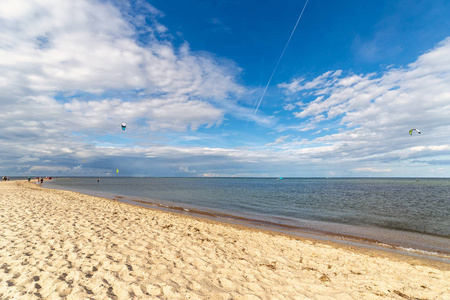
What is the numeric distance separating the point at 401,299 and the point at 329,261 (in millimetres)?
2931

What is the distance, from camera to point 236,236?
38.9ft

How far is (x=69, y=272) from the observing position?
5.73 metres

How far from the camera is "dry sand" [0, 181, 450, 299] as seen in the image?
17.3 feet

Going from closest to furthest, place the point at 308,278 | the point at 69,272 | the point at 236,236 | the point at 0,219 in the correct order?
1. the point at 69,272
2. the point at 308,278
3. the point at 0,219
4. the point at 236,236

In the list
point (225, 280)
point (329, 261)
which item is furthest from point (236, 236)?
point (225, 280)

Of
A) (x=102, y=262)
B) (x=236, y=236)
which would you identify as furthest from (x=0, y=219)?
(x=236, y=236)

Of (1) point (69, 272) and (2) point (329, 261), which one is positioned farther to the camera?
(2) point (329, 261)

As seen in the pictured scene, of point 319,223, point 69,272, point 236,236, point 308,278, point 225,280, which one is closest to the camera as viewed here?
point 69,272

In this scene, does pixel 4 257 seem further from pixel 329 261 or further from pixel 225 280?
pixel 329 261

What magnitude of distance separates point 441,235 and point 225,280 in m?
18.4

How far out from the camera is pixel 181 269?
6582 millimetres

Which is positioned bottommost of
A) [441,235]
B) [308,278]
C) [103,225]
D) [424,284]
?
[441,235]

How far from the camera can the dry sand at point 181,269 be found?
17.3 feet

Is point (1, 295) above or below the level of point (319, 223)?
above
